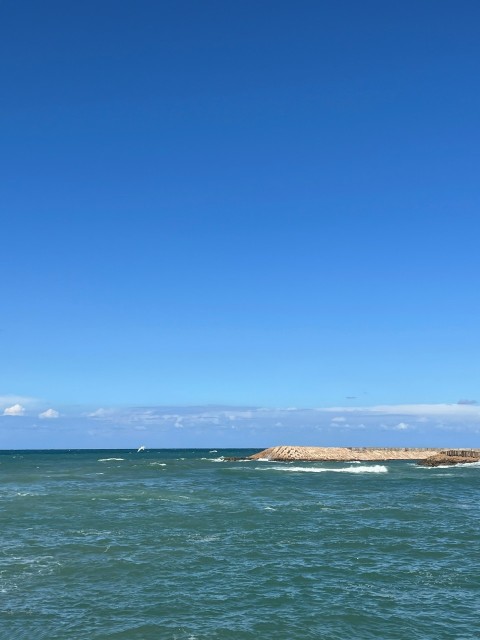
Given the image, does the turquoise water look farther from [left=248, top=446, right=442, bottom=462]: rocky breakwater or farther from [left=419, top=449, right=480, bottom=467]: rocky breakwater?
[left=248, top=446, right=442, bottom=462]: rocky breakwater

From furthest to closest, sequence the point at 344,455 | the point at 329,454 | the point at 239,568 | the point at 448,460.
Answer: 1. the point at 344,455
2. the point at 329,454
3. the point at 448,460
4. the point at 239,568

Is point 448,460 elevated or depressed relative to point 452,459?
depressed

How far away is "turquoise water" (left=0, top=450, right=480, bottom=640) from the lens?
1001 inches

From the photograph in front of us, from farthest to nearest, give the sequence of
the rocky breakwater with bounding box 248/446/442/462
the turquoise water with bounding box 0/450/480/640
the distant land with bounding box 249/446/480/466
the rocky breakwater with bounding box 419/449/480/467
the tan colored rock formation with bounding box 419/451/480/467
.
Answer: the rocky breakwater with bounding box 248/446/442/462, the distant land with bounding box 249/446/480/466, the rocky breakwater with bounding box 419/449/480/467, the tan colored rock formation with bounding box 419/451/480/467, the turquoise water with bounding box 0/450/480/640

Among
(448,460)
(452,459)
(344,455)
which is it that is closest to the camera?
(448,460)

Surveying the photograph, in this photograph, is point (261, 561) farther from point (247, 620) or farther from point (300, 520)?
point (300, 520)

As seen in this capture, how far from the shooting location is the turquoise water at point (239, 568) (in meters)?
25.4

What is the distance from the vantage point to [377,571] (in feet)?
110

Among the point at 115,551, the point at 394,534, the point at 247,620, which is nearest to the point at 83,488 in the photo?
the point at 115,551

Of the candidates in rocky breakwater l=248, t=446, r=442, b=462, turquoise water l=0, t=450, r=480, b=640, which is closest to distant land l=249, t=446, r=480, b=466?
rocky breakwater l=248, t=446, r=442, b=462

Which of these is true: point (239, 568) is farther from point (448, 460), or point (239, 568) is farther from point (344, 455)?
point (344, 455)

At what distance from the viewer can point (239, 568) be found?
34.2 m

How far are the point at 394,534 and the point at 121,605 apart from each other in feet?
78.1

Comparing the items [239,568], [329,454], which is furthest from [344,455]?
[239,568]
